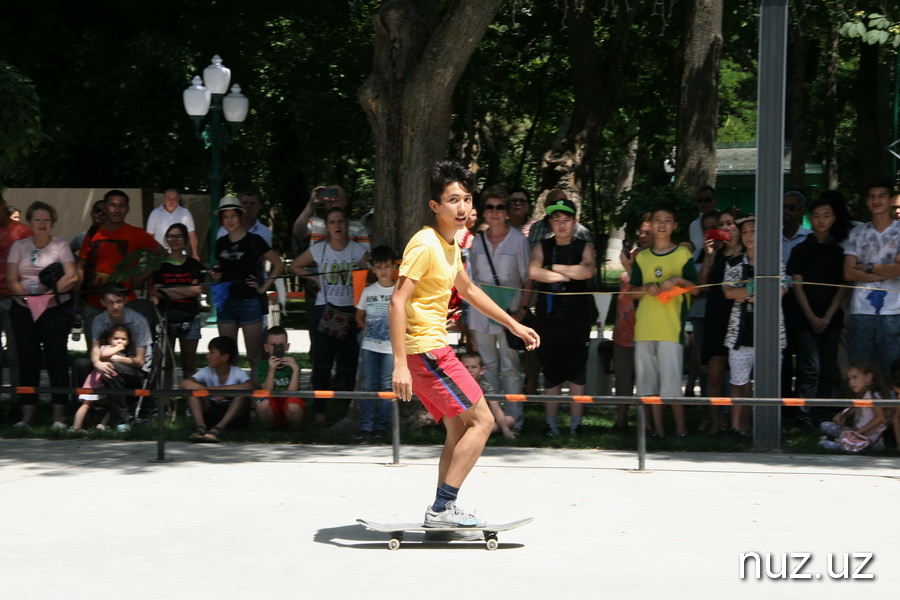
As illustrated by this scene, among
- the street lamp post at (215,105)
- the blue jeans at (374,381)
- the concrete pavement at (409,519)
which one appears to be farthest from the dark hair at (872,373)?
the street lamp post at (215,105)

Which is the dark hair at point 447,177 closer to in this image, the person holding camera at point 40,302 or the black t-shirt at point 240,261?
the black t-shirt at point 240,261

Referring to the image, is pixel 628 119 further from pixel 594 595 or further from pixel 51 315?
pixel 594 595

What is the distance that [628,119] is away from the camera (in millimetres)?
30578

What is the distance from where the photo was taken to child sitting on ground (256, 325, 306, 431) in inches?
409

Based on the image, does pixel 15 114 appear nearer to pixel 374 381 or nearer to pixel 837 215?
pixel 374 381

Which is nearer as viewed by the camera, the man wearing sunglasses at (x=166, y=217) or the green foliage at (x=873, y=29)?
the man wearing sunglasses at (x=166, y=217)

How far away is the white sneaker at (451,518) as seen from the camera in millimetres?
6364

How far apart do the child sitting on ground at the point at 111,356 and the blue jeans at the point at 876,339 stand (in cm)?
611

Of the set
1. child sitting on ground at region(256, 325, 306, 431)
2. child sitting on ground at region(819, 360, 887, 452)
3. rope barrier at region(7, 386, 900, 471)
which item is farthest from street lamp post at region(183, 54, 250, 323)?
child sitting on ground at region(819, 360, 887, 452)

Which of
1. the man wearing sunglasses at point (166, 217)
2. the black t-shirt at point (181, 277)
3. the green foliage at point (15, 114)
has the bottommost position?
the black t-shirt at point (181, 277)

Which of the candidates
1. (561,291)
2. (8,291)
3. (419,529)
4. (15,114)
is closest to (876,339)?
(561,291)

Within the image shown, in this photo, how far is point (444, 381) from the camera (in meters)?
6.30

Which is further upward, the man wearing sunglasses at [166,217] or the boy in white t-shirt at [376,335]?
the man wearing sunglasses at [166,217]

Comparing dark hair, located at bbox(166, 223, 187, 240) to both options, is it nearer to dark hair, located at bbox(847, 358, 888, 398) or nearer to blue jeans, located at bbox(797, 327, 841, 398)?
blue jeans, located at bbox(797, 327, 841, 398)
